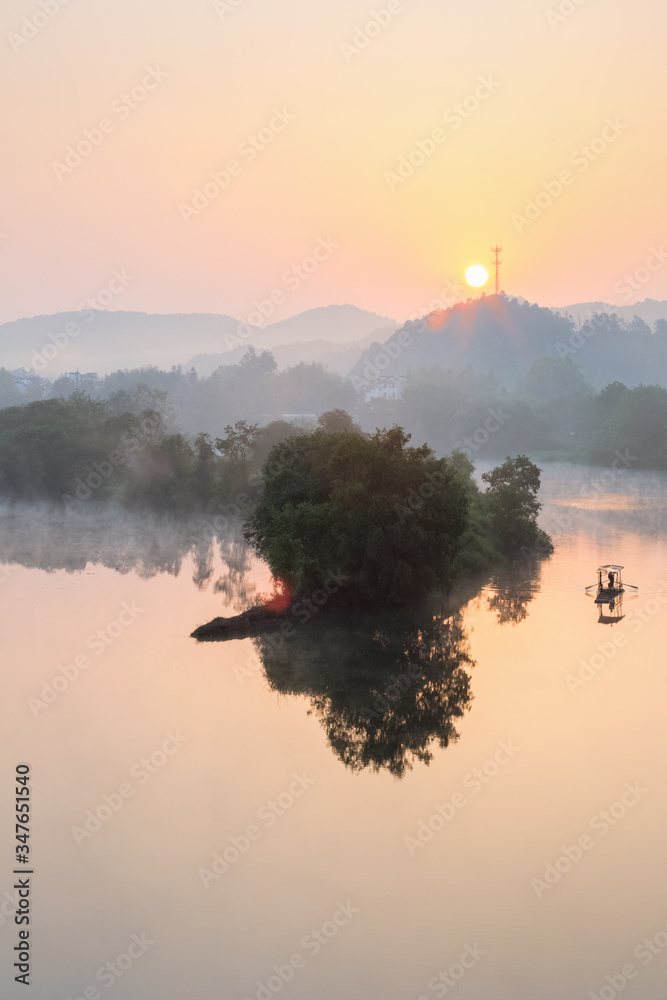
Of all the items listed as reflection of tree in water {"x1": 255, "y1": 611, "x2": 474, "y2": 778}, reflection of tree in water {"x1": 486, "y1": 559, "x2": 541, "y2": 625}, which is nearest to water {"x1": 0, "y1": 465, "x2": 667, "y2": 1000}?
reflection of tree in water {"x1": 255, "y1": 611, "x2": 474, "y2": 778}

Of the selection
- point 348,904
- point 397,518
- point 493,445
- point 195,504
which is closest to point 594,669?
point 397,518

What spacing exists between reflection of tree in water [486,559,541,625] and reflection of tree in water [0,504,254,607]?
1219 centimetres

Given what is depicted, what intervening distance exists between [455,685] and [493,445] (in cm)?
11769

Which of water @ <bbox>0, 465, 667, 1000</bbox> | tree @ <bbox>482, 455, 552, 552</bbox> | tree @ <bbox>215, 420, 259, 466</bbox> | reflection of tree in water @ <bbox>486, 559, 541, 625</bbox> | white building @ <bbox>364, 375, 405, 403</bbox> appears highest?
white building @ <bbox>364, 375, 405, 403</bbox>

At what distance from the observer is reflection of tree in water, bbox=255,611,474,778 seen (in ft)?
98.6

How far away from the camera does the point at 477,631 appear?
41.8m

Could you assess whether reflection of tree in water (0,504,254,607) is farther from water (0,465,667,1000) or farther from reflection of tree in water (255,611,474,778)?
water (0,465,667,1000)

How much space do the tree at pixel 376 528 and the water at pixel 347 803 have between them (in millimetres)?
2073

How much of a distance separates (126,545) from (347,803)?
139ft

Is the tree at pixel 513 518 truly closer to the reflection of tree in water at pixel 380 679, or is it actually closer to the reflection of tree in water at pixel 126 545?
the reflection of tree in water at pixel 126 545

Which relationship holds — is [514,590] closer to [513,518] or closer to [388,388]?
[513,518]

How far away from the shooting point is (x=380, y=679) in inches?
1399

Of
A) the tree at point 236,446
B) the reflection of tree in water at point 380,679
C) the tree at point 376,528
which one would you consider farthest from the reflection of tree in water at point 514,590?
the tree at point 236,446

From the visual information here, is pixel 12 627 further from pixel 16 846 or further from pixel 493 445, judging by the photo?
pixel 493 445
